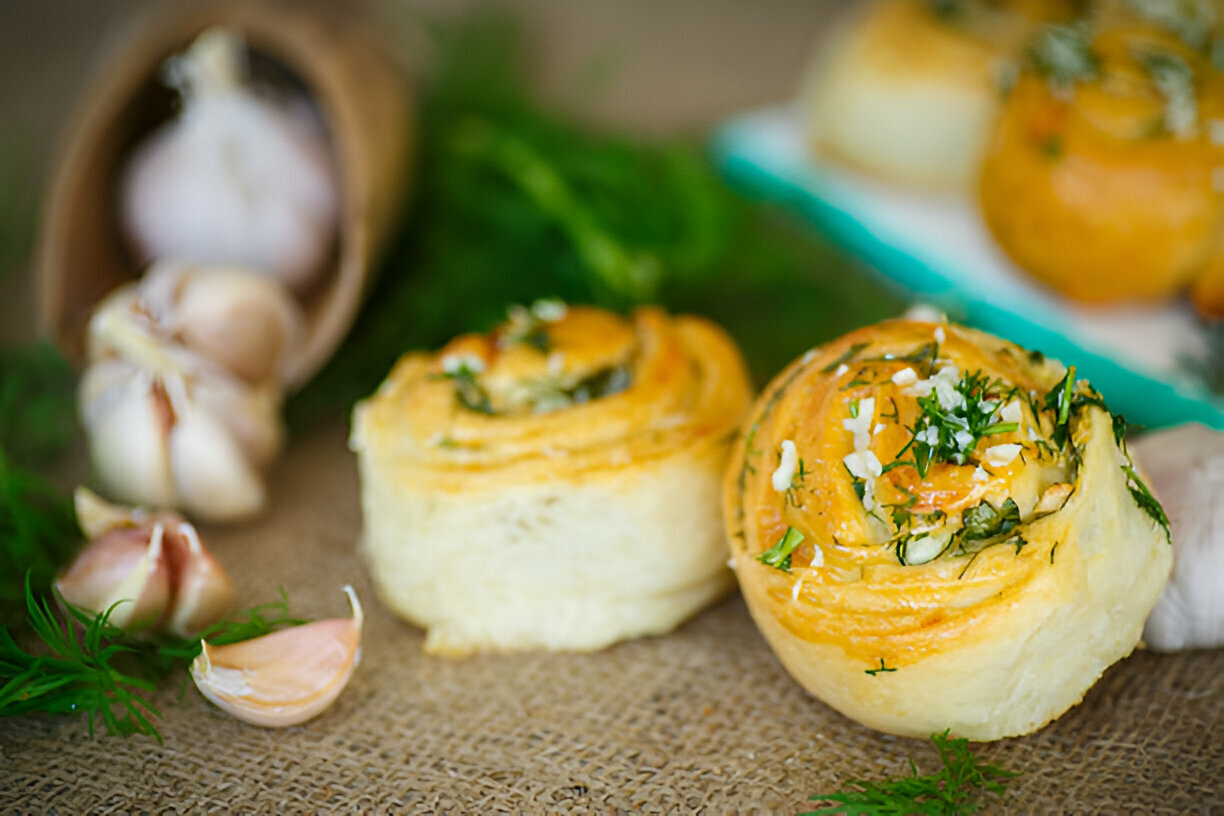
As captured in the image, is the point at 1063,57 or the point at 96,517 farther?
the point at 1063,57

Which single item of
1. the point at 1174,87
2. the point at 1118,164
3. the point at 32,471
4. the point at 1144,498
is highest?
the point at 1174,87

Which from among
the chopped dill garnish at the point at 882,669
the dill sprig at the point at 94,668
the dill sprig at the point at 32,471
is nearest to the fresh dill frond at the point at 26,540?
the dill sprig at the point at 32,471

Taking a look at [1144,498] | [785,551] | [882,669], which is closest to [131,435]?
[785,551]

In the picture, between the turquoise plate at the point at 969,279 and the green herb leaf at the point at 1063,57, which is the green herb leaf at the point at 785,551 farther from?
the green herb leaf at the point at 1063,57

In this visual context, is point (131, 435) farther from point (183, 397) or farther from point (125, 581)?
point (125, 581)

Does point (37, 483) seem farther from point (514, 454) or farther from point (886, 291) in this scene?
point (886, 291)

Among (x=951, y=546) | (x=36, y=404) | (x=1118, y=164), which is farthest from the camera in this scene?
(x=36, y=404)

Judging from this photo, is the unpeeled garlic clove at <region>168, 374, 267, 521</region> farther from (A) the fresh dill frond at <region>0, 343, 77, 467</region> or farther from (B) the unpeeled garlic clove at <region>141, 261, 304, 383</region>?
(A) the fresh dill frond at <region>0, 343, 77, 467</region>
